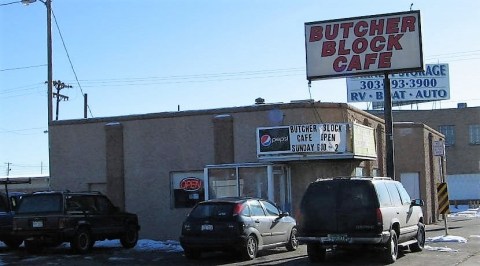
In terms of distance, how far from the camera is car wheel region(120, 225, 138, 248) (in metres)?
19.7

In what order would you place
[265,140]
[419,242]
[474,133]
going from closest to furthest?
[419,242], [265,140], [474,133]

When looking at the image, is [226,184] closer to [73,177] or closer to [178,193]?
[178,193]

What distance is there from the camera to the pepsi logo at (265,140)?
20.1 m

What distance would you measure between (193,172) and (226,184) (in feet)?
6.98

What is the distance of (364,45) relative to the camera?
20.4 meters

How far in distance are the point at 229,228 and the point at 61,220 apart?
506 cm

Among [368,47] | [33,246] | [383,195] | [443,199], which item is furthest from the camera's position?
[443,199]

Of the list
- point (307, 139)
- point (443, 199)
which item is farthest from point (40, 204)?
point (443, 199)

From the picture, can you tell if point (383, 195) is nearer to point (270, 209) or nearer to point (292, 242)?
point (270, 209)

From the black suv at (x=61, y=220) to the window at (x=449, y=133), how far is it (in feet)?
160

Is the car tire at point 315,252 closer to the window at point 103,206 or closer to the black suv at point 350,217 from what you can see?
the black suv at point 350,217

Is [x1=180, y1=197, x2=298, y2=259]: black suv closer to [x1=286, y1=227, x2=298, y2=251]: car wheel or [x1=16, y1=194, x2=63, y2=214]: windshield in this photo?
[x1=286, y1=227, x2=298, y2=251]: car wheel

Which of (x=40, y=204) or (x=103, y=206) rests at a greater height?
(x=40, y=204)

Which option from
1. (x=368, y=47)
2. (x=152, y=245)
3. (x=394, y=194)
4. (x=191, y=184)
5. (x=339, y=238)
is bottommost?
(x=152, y=245)
